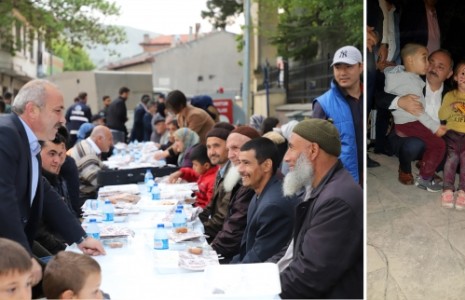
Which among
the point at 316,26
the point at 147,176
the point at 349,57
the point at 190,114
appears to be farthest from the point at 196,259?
the point at 316,26

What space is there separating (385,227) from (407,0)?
0.99 metres

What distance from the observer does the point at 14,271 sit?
7.13ft

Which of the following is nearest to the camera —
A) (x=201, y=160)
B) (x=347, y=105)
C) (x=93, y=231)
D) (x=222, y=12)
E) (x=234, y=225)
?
(x=347, y=105)

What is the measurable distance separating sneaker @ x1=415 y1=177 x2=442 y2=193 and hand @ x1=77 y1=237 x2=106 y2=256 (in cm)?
157

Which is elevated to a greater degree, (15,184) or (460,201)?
(15,184)

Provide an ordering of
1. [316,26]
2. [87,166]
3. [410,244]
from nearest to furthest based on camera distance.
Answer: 1. [410,244]
2. [87,166]
3. [316,26]

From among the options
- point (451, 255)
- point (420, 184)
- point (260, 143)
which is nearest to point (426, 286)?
point (451, 255)

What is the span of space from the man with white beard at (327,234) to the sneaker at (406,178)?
0.99 ft

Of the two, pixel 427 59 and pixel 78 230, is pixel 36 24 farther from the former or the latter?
pixel 427 59

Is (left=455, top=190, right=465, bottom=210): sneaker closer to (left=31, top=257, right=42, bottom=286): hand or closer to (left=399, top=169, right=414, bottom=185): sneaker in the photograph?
(left=399, top=169, right=414, bottom=185): sneaker

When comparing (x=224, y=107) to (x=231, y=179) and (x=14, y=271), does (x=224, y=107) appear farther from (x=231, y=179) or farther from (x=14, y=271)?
(x=14, y=271)

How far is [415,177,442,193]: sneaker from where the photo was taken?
3084 millimetres

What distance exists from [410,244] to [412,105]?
604 mm

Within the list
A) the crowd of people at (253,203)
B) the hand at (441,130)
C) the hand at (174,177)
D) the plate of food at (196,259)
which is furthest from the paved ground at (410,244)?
the hand at (174,177)
